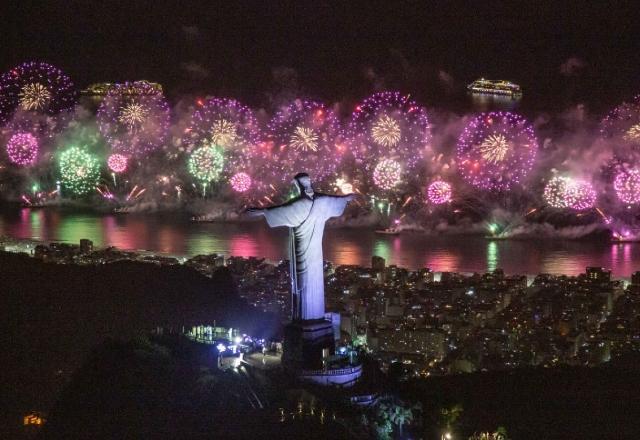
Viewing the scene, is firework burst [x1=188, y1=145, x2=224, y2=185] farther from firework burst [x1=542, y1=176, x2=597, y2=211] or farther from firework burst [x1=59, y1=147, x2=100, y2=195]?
firework burst [x1=542, y1=176, x2=597, y2=211]

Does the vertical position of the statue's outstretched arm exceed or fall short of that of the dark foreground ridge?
it exceeds it

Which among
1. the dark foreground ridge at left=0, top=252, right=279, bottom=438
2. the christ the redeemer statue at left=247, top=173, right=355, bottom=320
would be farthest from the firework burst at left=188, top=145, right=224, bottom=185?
the christ the redeemer statue at left=247, top=173, right=355, bottom=320

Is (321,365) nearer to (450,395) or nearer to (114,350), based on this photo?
(450,395)

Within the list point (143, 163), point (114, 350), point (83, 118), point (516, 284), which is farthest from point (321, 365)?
point (83, 118)

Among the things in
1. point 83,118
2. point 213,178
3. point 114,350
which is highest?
point 83,118

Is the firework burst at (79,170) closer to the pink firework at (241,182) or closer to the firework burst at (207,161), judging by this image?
the firework burst at (207,161)
